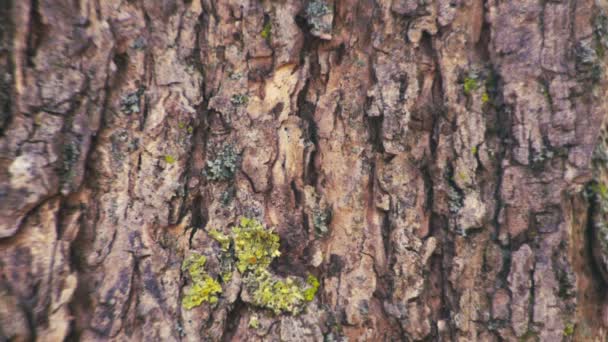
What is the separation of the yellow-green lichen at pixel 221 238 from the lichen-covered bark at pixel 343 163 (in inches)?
0.8

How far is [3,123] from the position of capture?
2123 millimetres

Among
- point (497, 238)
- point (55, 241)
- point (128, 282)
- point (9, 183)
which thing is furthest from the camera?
point (497, 238)

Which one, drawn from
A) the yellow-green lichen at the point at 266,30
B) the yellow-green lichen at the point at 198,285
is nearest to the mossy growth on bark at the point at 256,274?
the yellow-green lichen at the point at 198,285

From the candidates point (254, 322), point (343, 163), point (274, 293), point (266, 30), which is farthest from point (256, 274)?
point (266, 30)

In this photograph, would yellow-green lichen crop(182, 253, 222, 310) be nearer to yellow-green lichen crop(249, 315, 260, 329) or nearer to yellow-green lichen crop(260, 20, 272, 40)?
yellow-green lichen crop(249, 315, 260, 329)

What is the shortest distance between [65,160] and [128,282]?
0.81 meters

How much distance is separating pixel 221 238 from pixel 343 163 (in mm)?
962

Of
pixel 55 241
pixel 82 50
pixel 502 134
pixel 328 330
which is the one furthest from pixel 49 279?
pixel 502 134

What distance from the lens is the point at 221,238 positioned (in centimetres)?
261

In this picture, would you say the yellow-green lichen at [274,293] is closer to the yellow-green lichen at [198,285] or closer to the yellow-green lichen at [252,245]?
the yellow-green lichen at [252,245]

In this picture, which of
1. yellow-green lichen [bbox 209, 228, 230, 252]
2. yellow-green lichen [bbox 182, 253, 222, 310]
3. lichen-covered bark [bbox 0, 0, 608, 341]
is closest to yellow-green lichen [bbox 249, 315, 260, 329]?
Result: lichen-covered bark [bbox 0, 0, 608, 341]

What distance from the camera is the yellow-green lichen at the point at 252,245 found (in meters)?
2.61

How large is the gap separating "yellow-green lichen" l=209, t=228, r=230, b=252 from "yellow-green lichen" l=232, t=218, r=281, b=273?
0.17 ft

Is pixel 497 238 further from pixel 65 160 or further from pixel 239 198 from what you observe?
pixel 65 160
